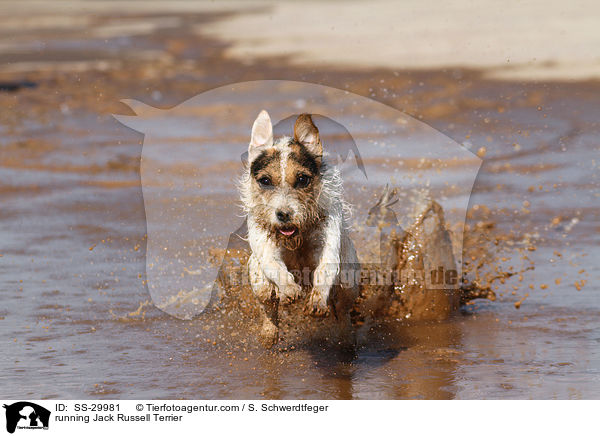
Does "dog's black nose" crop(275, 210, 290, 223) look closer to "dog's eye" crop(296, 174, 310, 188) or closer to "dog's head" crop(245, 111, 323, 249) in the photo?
"dog's head" crop(245, 111, 323, 249)

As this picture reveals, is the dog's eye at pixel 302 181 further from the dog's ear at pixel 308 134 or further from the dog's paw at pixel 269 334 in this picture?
the dog's paw at pixel 269 334

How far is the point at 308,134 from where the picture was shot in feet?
23.0

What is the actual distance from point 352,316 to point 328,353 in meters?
1.14

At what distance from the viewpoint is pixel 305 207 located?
6.92 metres

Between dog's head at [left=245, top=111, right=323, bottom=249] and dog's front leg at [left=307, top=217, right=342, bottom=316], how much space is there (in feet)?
0.60

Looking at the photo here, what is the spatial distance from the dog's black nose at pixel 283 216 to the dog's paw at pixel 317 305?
2.13 feet

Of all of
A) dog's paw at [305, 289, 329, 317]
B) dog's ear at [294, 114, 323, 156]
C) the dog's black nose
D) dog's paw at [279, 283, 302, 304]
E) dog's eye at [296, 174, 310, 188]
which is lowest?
dog's paw at [305, 289, 329, 317]

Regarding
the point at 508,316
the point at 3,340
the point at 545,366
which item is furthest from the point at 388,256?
the point at 3,340

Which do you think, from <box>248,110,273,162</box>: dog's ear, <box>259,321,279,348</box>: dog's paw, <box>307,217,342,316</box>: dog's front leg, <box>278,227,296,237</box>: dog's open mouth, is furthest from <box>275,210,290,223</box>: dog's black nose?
<box>259,321,279,348</box>: dog's paw

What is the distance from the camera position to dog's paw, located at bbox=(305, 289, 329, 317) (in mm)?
6742

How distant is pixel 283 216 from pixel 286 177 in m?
0.36

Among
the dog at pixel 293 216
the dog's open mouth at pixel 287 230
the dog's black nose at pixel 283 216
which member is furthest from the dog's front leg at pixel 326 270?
the dog's black nose at pixel 283 216
